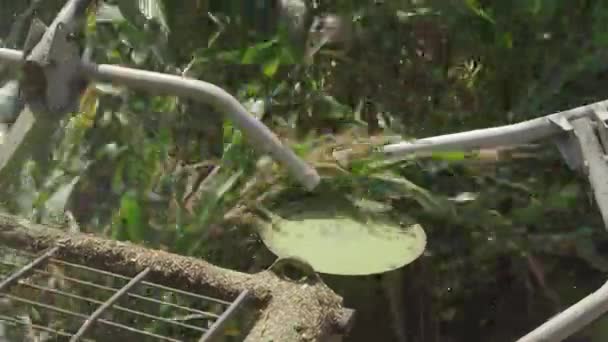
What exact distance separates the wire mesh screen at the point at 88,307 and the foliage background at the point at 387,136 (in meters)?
0.20

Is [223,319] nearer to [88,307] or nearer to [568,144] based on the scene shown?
[88,307]

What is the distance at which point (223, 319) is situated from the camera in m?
0.83

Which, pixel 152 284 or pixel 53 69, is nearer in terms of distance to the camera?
pixel 152 284

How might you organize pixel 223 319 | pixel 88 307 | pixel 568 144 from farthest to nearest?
pixel 568 144 < pixel 88 307 < pixel 223 319

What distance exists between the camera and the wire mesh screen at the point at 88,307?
35.1 inches

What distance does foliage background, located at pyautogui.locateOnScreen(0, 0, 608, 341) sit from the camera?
5.12 feet

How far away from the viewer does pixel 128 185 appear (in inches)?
63.3

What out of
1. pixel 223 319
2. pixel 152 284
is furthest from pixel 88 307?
pixel 223 319

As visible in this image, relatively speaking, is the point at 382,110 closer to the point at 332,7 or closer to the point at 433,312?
the point at 332,7

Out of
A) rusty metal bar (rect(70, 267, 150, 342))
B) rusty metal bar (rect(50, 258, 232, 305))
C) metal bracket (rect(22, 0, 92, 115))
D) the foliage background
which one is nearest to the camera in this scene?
rusty metal bar (rect(70, 267, 150, 342))

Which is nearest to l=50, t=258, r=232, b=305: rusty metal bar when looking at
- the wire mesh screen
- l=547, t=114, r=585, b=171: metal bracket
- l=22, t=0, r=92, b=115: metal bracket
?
the wire mesh screen

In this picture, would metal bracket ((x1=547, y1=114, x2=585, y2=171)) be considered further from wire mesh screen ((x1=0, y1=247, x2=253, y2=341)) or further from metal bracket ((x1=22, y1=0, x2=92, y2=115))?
metal bracket ((x1=22, y1=0, x2=92, y2=115))

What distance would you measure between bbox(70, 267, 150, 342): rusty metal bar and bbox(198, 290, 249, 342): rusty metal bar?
4.5 inches

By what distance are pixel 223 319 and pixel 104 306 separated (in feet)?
0.47
